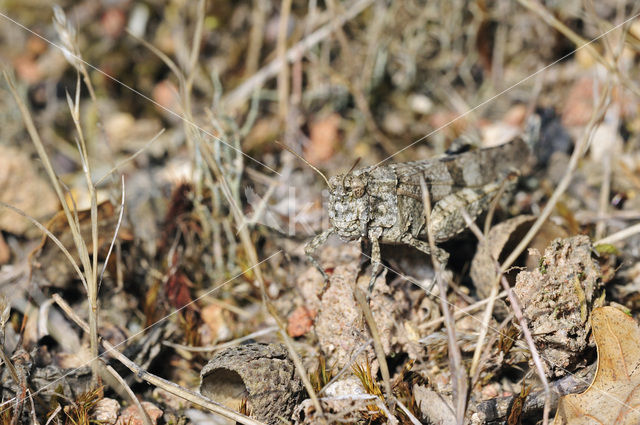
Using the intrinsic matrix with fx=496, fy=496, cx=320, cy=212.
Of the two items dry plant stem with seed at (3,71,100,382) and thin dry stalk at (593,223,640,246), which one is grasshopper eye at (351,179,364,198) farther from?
thin dry stalk at (593,223,640,246)

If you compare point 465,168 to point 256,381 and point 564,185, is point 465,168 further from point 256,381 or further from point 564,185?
point 256,381

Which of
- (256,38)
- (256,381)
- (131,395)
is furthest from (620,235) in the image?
(256,38)

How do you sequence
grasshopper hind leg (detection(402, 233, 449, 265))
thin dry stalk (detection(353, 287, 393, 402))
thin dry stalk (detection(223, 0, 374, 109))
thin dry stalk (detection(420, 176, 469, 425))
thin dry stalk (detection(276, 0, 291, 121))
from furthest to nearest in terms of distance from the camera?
thin dry stalk (detection(223, 0, 374, 109)), thin dry stalk (detection(276, 0, 291, 121)), grasshopper hind leg (detection(402, 233, 449, 265)), thin dry stalk (detection(353, 287, 393, 402)), thin dry stalk (detection(420, 176, 469, 425))

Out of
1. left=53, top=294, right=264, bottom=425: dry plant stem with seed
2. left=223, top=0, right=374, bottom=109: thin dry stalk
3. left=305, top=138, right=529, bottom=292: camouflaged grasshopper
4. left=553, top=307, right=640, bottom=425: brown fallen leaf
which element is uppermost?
left=223, top=0, right=374, bottom=109: thin dry stalk

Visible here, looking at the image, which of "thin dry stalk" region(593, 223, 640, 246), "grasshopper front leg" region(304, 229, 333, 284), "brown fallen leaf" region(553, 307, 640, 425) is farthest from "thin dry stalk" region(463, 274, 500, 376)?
"thin dry stalk" region(593, 223, 640, 246)

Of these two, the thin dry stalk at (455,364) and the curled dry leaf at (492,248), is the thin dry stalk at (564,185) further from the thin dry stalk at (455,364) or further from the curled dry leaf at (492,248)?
the thin dry stalk at (455,364)

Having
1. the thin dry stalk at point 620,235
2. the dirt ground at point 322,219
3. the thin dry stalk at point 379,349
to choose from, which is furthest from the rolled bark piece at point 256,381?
the thin dry stalk at point 620,235
